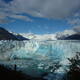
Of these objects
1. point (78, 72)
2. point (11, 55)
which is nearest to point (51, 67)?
point (11, 55)

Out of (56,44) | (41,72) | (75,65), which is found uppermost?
(56,44)

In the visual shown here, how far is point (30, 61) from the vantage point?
87.2 ft

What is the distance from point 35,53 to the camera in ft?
91.1

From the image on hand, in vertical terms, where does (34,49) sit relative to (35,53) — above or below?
above

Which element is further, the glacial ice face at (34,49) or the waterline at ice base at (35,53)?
the glacial ice face at (34,49)

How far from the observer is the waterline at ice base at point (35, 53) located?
955 inches

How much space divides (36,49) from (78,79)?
51.9ft

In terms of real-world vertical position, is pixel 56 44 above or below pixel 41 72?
above

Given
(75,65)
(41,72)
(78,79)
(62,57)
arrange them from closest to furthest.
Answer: (78,79) → (75,65) → (41,72) → (62,57)

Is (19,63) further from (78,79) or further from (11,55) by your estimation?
(78,79)

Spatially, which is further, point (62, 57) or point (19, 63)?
point (19, 63)

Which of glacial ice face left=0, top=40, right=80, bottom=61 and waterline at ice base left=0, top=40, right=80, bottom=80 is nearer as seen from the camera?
waterline at ice base left=0, top=40, right=80, bottom=80

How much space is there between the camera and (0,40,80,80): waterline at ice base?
2427cm

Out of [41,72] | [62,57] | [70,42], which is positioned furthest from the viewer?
[70,42]
